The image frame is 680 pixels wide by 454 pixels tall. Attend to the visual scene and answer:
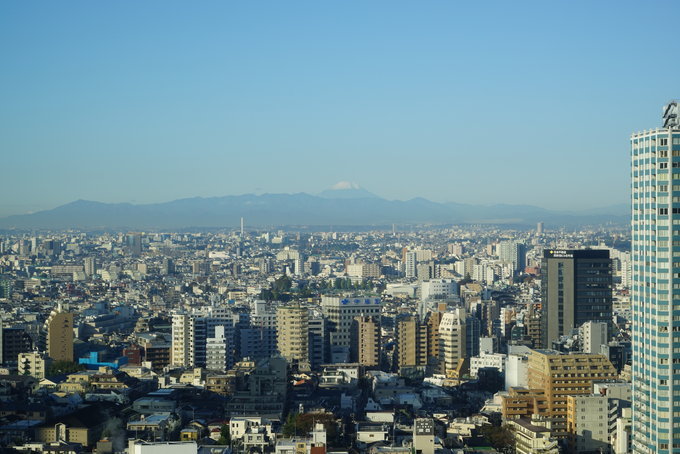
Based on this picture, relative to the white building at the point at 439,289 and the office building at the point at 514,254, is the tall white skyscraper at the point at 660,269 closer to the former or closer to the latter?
the white building at the point at 439,289

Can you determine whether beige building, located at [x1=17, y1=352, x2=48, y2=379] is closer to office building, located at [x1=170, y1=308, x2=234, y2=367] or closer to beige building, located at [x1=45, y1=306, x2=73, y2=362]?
beige building, located at [x1=45, y1=306, x2=73, y2=362]

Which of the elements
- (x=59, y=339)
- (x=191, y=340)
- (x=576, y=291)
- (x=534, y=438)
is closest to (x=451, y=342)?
(x=576, y=291)

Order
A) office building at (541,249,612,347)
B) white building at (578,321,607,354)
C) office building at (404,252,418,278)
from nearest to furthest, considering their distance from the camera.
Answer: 1. white building at (578,321,607,354)
2. office building at (541,249,612,347)
3. office building at (404,252,418,278)

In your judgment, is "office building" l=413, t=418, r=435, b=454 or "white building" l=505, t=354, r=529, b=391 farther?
"white building" l=505, t=354, r=529, b=391

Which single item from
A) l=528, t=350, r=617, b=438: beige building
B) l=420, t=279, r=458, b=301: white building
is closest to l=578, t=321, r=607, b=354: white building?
l=528, t=350, r=617, b=438: beige building

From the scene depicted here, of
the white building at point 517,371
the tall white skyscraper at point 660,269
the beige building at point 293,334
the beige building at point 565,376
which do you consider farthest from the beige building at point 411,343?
the tall white skyscraper at point 660,269

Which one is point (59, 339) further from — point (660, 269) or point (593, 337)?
point (660, 269)
